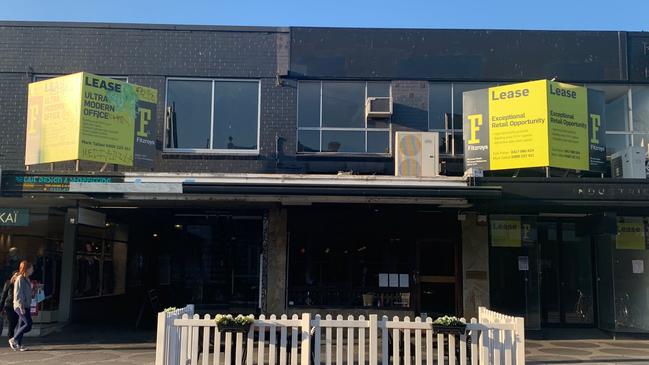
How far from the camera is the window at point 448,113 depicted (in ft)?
47.8

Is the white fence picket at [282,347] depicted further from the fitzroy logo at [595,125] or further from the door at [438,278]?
the fitzroy logo at [595,125]

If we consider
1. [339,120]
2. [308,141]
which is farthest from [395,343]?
[339,120]

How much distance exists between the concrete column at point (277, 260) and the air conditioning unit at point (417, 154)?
290 cm

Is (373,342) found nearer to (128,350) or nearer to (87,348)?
(128,350)

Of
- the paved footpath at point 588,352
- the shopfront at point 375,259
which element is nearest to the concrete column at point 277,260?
the shopfront at point 375,259

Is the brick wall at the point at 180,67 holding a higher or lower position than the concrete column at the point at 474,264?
higher

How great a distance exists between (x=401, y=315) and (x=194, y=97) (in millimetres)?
7075

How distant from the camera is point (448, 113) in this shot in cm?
1470

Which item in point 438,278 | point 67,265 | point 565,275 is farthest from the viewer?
point 565,275

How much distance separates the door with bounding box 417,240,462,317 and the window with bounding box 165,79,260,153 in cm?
482

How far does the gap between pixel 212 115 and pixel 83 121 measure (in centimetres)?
306

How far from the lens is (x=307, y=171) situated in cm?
1434

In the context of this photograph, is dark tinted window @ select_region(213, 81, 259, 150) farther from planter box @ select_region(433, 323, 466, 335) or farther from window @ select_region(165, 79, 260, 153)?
planter box @ select_region(433, 323, 466, 335)

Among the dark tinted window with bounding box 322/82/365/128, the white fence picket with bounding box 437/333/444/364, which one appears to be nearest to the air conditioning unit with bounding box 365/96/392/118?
the dark tinted window with bounding box 322/82/365/128
